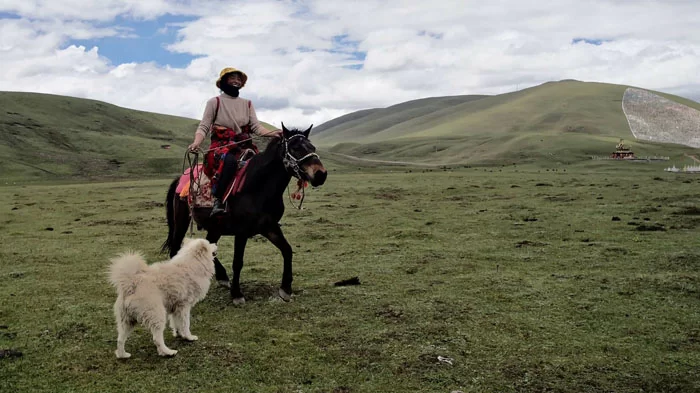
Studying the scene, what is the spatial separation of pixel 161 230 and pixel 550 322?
1425 cm

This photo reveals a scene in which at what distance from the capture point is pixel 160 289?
22.2 feet

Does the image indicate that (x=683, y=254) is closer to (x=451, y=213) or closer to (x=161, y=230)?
(x=451, y=213)

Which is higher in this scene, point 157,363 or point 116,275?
point 116,275

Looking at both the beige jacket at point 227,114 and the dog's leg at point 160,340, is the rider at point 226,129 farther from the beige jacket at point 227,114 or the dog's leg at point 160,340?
the dog's leg at point 160,340

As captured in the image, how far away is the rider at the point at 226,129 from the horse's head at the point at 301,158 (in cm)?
62

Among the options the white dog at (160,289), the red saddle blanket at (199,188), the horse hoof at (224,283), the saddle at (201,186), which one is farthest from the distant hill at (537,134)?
the white dog at (160,289)

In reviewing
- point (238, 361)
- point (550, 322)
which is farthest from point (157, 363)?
point (550, 322)

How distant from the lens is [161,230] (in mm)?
18453

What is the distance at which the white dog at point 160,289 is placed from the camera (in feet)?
21.1

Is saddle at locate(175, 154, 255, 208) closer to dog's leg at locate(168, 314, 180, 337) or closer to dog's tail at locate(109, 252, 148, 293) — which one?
dog's leg at locate(168, 314, 180, 337)

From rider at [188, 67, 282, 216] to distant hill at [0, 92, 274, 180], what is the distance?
6055cm

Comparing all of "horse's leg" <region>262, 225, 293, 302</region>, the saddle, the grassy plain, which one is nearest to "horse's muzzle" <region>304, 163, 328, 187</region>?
"horse's leg" <region>262, 225, 293, 302</region>

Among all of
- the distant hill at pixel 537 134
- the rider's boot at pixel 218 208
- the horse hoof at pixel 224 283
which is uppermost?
the distant hill at pixel 537 134

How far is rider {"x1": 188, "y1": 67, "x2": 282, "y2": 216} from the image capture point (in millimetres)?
9609
